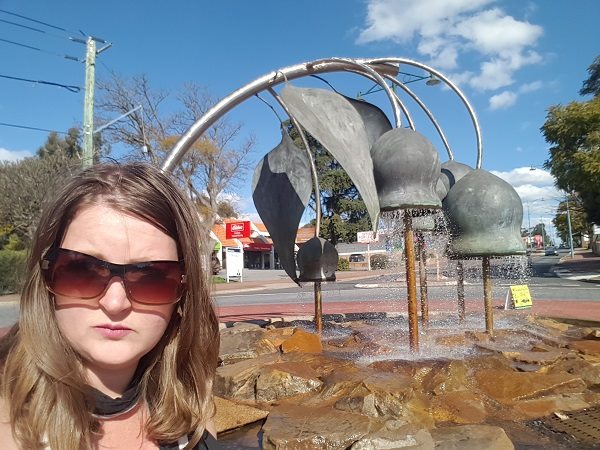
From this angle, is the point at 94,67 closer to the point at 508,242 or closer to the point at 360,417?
the point at 508,242

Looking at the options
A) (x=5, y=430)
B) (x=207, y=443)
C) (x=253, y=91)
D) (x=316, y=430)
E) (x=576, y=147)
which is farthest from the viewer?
(x=576, y=147)

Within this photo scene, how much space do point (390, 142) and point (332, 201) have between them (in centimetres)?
3651

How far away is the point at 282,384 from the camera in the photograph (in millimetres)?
4293

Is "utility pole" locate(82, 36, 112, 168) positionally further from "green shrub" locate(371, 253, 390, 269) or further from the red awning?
the red awning

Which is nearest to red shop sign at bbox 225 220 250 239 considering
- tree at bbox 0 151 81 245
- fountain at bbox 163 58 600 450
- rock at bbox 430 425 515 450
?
tree at bbox 0 151 81 245

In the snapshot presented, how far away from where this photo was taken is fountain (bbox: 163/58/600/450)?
11.4 ft

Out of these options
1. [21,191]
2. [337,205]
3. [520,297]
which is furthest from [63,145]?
[520,297]

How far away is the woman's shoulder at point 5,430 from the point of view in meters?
1.01

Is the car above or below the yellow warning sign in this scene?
above

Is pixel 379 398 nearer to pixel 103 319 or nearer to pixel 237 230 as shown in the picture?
pixel 103 319

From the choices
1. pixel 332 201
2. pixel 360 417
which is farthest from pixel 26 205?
pixel 360 417

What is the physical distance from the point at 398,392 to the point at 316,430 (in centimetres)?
81

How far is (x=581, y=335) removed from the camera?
6.88 meters

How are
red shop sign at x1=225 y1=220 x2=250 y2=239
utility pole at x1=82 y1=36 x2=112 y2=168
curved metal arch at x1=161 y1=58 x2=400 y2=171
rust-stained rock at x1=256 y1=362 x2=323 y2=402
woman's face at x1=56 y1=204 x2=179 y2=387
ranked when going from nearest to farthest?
woman's face at x1=56 y1=204 x2=179 y2=387 < rust-stained rock at x1=256 y1=362 x2=323 y2=402 < curved metal arch at x1=161 y1=58 x2=400 y2=171 < utility pole at x1=82 y1=36 x2=112 y2=168 < red shop sign at x1=225 y1=220 x2=250 y2=239
